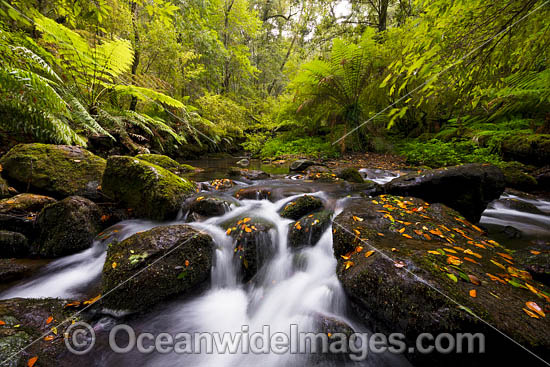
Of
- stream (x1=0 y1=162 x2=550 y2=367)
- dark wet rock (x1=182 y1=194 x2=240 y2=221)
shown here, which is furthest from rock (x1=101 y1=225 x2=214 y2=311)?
dark wet rock (x1=182 y1=194 x2=240 y2=221)

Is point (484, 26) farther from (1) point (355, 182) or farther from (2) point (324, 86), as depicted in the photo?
(2) point (324, 86)

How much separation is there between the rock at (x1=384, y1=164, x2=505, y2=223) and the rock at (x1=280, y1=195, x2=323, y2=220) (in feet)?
5.17

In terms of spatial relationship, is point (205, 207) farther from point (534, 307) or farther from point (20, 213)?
point (534, 307)

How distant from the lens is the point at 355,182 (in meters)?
4.73

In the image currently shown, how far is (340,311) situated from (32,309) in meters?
2.51

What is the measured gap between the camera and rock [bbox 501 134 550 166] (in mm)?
4664

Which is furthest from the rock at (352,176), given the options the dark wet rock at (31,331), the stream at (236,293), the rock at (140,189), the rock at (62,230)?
the dark wet rock at (31,331)

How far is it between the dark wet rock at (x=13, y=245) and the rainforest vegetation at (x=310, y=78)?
4.47ft

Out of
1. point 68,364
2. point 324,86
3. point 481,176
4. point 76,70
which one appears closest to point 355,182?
point 481,176

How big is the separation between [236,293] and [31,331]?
1515 mm

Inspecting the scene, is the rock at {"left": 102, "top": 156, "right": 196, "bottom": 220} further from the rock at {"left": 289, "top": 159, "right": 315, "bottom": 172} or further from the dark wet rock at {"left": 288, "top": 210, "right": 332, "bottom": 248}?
the rock at {"left": 289, "top": 159, "right": 315, "bottom": 172}

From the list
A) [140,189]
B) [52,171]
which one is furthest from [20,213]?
[140,189]

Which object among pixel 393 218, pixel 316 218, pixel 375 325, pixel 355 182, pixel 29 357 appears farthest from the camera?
pixel 355 182

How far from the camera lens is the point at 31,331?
4.83 feet
